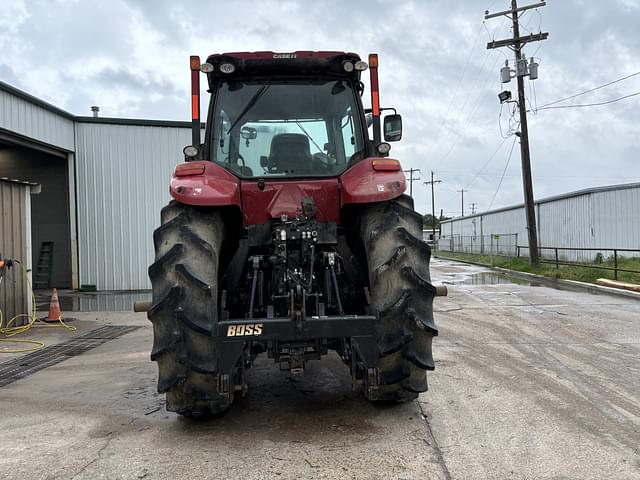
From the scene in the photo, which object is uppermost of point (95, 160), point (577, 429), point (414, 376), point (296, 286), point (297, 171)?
point (95, 160)

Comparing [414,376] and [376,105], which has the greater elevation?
[376,105]

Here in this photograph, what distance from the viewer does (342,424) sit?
3.99 metres

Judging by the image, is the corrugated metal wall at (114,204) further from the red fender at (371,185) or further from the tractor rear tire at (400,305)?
the tractor rear tire at (400,305)

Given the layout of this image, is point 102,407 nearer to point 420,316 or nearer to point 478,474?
point 420,316

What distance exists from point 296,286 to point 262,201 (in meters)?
0.90

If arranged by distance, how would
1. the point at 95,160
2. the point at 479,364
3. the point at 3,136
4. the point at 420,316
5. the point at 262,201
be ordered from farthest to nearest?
the point at 95,160 → the point at 3,136 → the point at 479,364 → the point at 262,201 → the point at 420,316

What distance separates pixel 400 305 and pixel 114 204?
1393cm

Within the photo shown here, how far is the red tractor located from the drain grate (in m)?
3.32

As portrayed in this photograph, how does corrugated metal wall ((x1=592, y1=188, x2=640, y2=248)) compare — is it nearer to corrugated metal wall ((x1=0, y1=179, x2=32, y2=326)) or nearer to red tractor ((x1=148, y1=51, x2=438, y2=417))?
red tractor ((x1=148, y1=51, x2=438, y2=417))

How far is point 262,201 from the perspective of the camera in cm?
430

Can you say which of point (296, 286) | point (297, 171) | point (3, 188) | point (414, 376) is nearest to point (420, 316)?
point (414, 376)

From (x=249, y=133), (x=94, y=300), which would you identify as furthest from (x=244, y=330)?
(x=94, y=300)

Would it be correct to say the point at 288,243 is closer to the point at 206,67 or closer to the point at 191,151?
the point at 191,151

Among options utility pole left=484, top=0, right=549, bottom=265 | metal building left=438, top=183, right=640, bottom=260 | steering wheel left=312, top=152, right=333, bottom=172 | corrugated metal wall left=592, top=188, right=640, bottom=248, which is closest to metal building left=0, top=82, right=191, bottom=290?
steering wheel left=312, top=152, right=333, bottom=172
